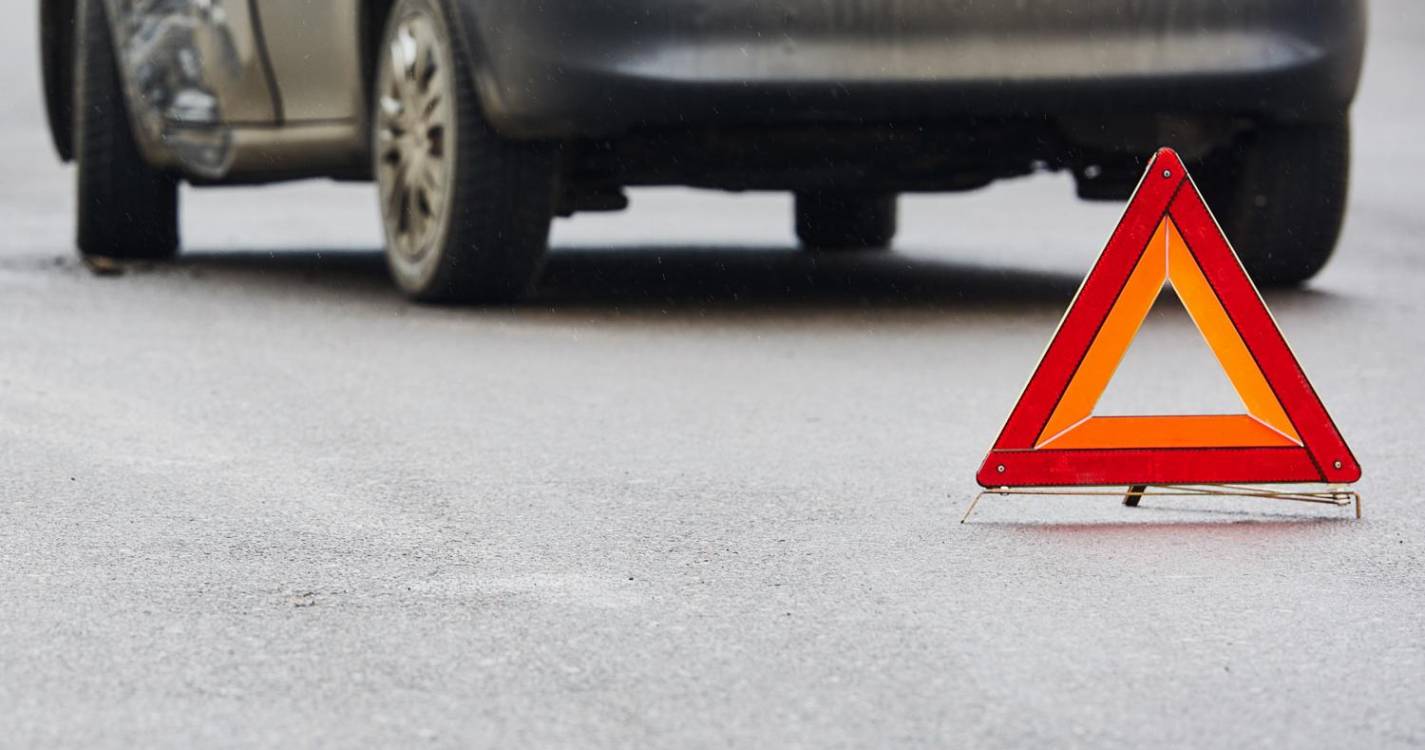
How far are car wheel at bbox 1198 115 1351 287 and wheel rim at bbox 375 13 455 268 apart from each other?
2313 millimetres

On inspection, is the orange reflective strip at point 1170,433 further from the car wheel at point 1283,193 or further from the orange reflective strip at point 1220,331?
the car wheel at point 1283,193

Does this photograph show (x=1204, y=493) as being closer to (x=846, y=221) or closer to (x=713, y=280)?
(x=713, y=280)

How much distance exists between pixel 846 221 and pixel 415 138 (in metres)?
3.52

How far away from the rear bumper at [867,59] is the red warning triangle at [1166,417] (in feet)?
8.32

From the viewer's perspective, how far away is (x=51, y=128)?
9.80 metres

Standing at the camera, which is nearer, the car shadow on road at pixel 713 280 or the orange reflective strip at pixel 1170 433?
the orange reflective strip at pixel 1170 433

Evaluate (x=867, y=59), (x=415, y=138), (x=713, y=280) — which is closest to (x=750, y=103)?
(x=867, y=59)

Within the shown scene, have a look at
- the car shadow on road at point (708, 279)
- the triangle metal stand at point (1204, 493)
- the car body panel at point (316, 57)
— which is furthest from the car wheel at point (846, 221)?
the triangle metal stand at point (1204, 493)

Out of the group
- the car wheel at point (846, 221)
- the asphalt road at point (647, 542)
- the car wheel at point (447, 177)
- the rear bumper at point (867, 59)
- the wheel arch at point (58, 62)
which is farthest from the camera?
the car wheel at point (846, 221)

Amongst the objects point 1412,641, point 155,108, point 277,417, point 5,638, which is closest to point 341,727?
point 5,638

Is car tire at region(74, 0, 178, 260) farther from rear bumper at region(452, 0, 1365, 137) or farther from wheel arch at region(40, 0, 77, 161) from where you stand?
rear bumper at region(452, 0, 1365, 137)

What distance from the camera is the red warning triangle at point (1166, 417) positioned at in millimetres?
4465

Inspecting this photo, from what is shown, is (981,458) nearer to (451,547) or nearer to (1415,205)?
(451,547)

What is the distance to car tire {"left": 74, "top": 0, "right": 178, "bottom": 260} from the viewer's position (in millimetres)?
9312
